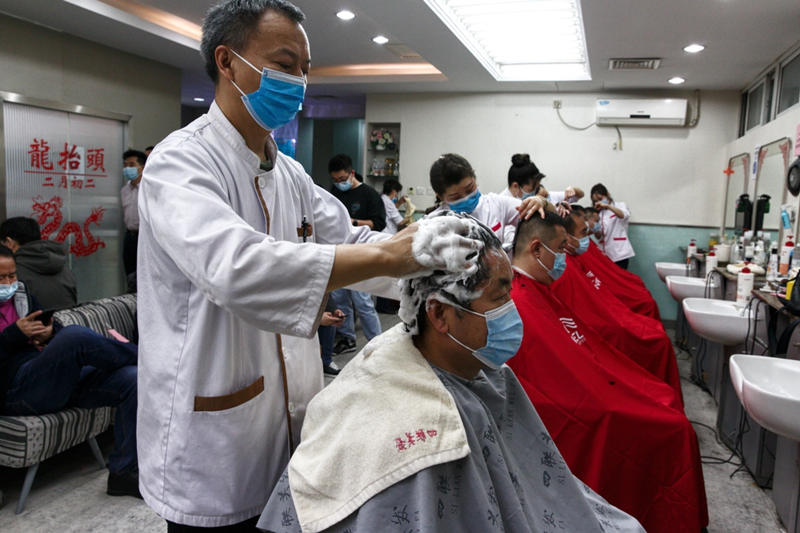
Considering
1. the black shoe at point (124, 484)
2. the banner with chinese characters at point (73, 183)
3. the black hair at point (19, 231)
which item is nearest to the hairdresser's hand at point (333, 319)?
the black shoe at point (124, 484)

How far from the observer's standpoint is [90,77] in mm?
5672

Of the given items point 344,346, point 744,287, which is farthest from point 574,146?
point 744,287

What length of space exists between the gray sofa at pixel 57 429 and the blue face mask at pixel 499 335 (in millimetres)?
2290

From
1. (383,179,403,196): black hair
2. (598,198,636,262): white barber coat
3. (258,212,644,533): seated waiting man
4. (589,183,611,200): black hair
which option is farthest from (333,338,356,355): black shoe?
(258,212,644,533): seated waiting man

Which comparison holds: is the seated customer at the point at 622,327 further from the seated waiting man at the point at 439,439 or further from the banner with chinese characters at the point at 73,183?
the banner with chinese characters at the point at 73,183

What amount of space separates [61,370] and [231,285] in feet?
7.54

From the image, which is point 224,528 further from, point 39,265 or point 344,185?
point 344,185

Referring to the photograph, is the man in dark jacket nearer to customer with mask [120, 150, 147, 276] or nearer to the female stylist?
customer with mask [120, 150, 147, 276]

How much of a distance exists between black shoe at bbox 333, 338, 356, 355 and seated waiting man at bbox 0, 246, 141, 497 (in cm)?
235

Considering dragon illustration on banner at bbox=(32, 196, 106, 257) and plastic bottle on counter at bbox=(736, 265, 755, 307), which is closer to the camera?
plastic bottle on counter at bbox=(736, 265, 755, 307)

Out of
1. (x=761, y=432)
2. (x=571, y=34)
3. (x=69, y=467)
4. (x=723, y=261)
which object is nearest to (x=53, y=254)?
(x=69, y=467)

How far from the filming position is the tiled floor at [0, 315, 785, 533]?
8.29 feet

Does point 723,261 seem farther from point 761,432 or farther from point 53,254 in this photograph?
point 53,254

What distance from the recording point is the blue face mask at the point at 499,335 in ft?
4.26
